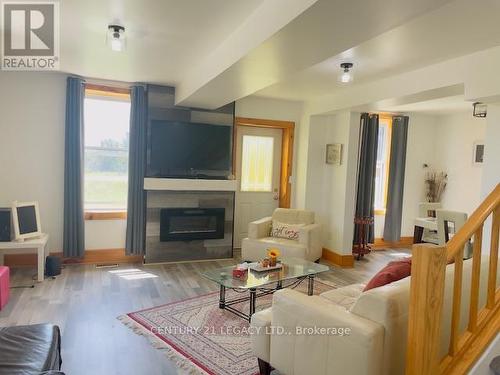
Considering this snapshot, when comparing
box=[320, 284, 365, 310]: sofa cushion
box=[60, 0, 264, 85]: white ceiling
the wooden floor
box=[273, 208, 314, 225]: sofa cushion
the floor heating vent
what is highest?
box=[60, 0, 264, 85]: white ceiling

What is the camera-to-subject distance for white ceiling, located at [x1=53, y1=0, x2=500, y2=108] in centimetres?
189

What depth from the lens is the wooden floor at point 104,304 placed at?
253 centimetres

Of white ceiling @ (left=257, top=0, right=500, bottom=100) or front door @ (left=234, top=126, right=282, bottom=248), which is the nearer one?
white ceiling @ (left=257, top=0, right=500, bottom=100)

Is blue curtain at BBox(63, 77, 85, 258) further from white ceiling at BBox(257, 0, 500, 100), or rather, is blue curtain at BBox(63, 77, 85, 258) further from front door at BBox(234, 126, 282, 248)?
white ceiling at BBox(257, 0, 500, 100)

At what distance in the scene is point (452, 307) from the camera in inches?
74.0

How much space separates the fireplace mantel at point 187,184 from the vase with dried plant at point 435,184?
148 inches

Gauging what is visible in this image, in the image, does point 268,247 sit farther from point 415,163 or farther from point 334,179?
point 415,163

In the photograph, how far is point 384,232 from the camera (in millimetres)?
6488

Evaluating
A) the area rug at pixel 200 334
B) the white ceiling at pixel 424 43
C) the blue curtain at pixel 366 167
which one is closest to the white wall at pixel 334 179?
the blue curtain at pixel 366 167

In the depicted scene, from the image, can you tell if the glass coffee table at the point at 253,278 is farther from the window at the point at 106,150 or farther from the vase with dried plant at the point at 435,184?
the vase with dried plant at the point at 435,184

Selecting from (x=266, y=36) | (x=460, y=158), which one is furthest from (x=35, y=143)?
(x=460, y=158)

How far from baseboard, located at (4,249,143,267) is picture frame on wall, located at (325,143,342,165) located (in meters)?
3.10

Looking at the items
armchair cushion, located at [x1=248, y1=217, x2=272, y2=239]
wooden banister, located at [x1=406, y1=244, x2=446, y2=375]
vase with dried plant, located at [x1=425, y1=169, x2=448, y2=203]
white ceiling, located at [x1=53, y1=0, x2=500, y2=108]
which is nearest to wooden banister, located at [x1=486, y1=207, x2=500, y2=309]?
wooden banister, located at [x1=406, y1=244, x2=446, y2=375]

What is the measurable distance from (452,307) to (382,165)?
501 cm
